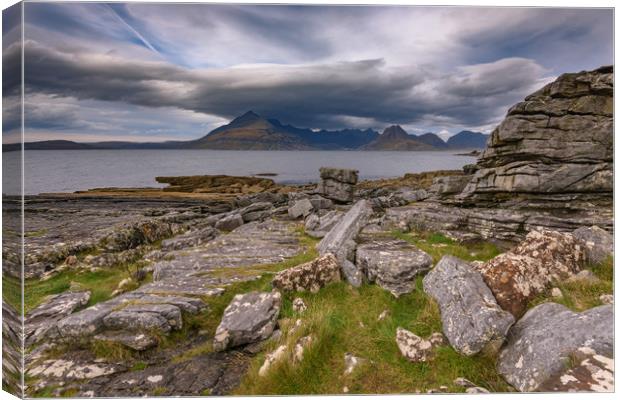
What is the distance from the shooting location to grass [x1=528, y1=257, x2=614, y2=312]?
19.2ft

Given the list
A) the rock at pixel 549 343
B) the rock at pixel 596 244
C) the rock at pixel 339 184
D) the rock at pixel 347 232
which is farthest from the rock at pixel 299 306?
the rock at pixel 339 184

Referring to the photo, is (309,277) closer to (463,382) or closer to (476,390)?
(463,382)

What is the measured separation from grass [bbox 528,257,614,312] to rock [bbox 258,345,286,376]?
484 cm

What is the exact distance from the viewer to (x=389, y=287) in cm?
708

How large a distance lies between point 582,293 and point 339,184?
18.1m

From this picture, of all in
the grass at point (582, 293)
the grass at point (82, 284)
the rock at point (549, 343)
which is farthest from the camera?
the grass at point (82, 284)

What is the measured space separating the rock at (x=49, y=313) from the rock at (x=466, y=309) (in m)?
7.60

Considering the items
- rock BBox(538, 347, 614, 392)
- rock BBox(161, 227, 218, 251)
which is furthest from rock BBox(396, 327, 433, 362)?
rock BBox(161, 227, 218, 251)

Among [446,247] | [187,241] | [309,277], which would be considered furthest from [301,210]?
[309,277]

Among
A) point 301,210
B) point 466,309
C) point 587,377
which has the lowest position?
point 587,377

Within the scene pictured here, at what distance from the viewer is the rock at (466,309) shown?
4.94 meters

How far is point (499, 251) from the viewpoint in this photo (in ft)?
31.0

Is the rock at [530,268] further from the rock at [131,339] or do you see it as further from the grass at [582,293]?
the rock at [131,339]

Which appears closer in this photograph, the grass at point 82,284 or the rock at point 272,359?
the rock at point 272,359
